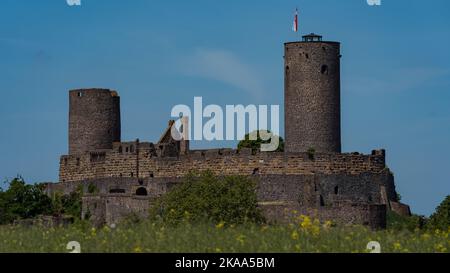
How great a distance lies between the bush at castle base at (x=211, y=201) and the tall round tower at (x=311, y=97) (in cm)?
950

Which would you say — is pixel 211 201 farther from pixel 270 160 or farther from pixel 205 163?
pixel 205 163

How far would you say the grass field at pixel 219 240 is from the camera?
2598 cm

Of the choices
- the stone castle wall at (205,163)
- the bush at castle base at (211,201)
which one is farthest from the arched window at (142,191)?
the bush at castle base at (211,201)

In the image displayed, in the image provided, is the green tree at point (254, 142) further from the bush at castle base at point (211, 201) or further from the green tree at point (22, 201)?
the bush at castle base at point (211, 201)

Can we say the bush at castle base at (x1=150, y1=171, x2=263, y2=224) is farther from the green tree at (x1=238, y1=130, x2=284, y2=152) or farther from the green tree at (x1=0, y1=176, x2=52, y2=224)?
the green tree at (x1=238, y1=130, x2=284, y2=152)

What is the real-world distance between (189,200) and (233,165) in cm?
1091

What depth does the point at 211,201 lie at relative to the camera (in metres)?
44.2

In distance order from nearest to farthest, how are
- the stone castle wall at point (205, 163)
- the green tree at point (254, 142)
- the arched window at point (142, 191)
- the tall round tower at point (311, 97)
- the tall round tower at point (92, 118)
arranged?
the stone castle wall at point (205, 163), the arched window at point (142, 191), the tall round tower at point (311, 97), the tall round tower at point (92, 118), the green tree at point (254, 142)

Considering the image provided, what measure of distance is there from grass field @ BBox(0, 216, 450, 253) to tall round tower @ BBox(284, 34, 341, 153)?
28424 mm

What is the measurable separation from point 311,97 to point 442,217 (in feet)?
28.9

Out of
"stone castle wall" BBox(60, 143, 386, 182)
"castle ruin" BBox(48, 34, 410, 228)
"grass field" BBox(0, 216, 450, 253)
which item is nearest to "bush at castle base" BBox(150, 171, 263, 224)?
"castle ruin" BBox(48, 34, 410, 228)

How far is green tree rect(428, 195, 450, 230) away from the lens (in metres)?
49.2
